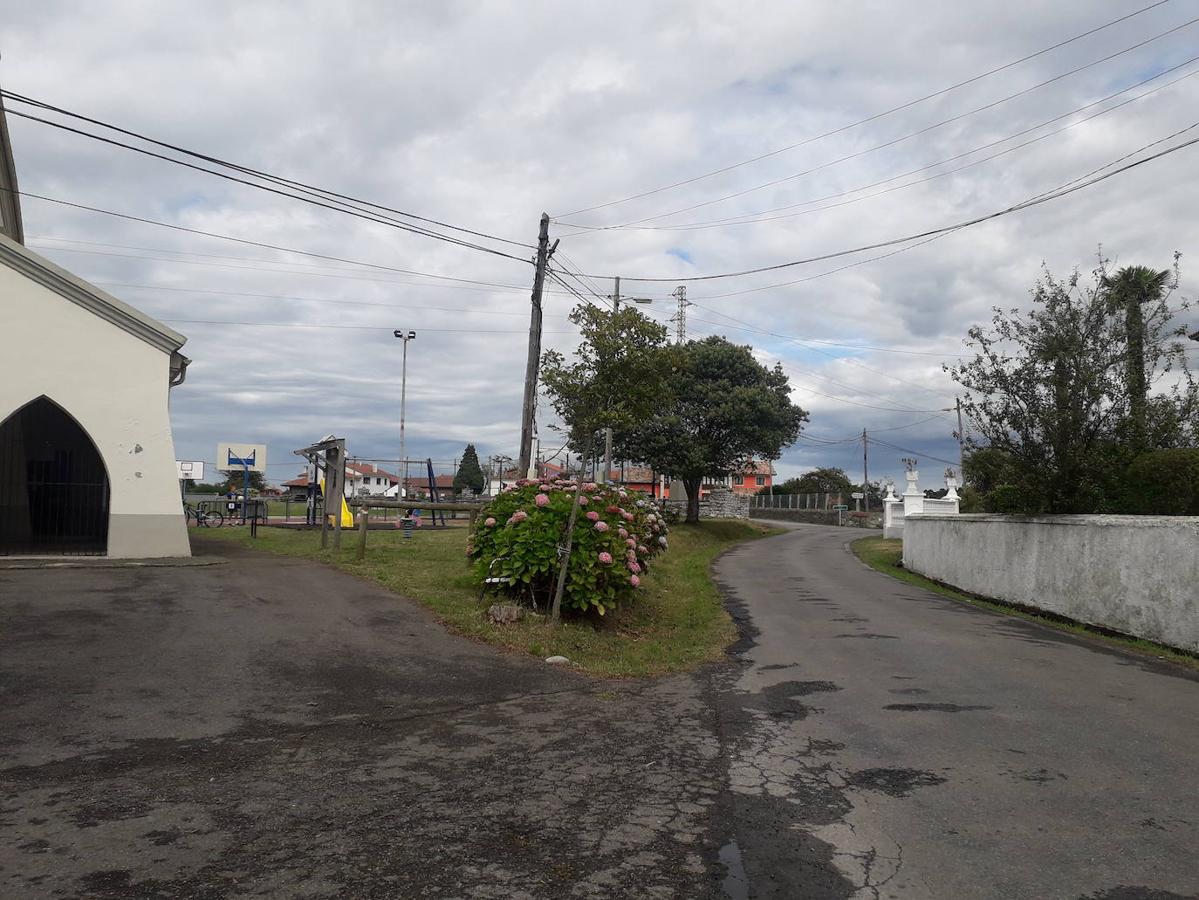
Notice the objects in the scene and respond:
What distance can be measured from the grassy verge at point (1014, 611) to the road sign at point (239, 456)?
24.3 m

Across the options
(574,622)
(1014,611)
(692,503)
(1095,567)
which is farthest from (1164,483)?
(692,503)

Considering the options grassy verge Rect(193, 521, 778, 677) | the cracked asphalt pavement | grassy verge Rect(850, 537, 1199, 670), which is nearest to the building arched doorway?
grassy verge Rect(193, 521, 778, 677)

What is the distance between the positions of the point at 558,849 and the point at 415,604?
831 cm

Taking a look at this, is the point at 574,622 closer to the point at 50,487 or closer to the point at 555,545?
the point at 555,545

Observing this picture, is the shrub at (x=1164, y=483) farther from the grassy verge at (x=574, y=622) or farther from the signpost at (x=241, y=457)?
the signpost at (x=241, y=457)

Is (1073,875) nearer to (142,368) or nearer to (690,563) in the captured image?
(142,368)

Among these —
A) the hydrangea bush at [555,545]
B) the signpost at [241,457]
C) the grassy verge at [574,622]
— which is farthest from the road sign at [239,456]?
the hydrangea bush at [555,545]

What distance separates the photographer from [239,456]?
39.8 meters

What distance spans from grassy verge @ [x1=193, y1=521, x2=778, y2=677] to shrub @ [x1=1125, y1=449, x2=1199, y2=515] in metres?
6.72

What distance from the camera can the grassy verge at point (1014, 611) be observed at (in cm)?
1110

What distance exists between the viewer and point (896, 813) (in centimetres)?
512

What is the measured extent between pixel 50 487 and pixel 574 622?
10.9 meters

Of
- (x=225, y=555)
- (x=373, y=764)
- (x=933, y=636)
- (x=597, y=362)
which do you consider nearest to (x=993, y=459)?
(x=933, y=636)

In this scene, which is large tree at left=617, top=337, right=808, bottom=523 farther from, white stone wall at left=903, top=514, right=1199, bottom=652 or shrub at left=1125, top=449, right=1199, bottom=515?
shrub at left=1125, top=449, right=1199, bottom=515
